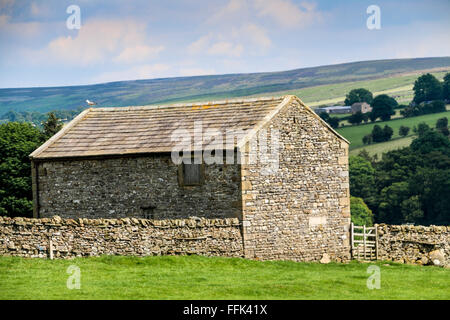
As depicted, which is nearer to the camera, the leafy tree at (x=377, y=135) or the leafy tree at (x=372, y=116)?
the leafy tree at (x=377, y=135)

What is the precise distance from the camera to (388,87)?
188 metres

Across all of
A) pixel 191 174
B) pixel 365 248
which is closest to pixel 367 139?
pixel 365 248

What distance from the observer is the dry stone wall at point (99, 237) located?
25.2m

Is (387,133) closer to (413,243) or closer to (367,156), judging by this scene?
(367,156)

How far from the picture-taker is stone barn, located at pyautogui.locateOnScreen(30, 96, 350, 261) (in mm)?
27562

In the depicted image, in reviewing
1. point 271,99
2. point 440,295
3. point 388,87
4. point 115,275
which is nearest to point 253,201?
point 271,99

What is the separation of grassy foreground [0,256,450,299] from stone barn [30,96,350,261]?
1.75m

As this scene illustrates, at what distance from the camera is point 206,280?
22234 mm

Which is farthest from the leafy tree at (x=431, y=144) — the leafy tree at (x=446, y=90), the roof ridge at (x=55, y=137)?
the roof ridge at (x=55, y=137)

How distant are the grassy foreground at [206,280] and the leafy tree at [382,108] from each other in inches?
4093

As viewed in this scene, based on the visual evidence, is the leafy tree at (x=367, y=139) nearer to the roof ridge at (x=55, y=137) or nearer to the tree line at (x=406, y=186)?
the tree line at (x=406, y=186)

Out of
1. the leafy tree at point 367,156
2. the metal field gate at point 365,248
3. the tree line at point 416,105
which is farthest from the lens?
the tree line at point 416,105

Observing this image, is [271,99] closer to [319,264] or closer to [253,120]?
[253,120]

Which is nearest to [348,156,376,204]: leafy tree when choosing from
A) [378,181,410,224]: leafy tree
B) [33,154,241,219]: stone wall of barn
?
[378,181,410,224]: leafy tree
